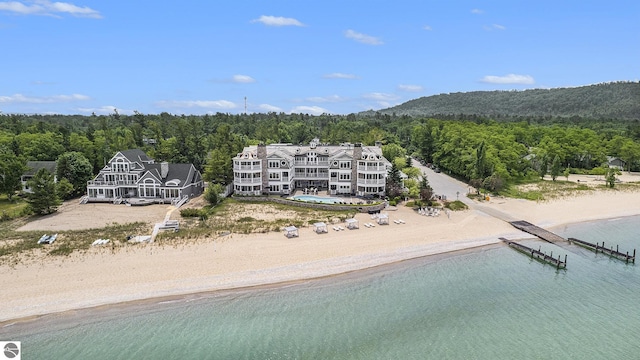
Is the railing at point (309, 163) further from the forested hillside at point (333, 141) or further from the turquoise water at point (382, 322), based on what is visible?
the turquoise water at point (382, 322)

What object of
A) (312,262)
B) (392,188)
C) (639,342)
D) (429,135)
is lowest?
(639,342)

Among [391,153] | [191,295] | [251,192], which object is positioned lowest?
[191,295]

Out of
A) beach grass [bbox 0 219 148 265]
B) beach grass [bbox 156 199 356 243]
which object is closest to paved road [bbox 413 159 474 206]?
beach grass [bbox 156 199 356 243]

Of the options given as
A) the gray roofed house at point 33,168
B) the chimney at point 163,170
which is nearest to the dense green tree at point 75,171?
the gray roofed house at point 33,168

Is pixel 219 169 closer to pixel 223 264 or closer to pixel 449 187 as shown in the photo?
pixel 223 264

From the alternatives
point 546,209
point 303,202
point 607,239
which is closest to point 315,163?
point 303,202

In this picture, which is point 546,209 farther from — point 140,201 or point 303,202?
point 140,201

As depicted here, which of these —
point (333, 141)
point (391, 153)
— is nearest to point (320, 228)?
point (391, 153)
